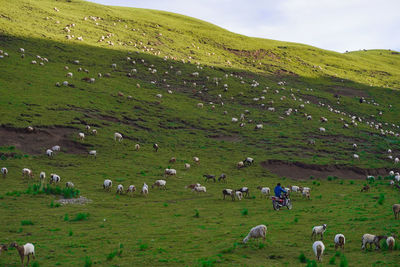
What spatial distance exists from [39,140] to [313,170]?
31705 millimetres

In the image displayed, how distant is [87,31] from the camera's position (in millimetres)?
85750

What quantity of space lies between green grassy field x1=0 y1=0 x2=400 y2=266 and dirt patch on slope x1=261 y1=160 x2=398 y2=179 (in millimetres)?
612

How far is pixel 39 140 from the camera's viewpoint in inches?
1618

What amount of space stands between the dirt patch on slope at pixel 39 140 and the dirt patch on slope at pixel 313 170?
2228cm

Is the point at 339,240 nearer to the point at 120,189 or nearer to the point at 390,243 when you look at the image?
the point at 390,243

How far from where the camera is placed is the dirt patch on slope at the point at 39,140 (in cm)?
3922

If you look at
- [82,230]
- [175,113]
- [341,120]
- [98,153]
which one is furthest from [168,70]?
[82,230]

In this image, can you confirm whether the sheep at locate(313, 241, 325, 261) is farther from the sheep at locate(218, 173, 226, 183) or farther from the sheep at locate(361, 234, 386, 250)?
the sheep at locate(218, 173, 226, 183)

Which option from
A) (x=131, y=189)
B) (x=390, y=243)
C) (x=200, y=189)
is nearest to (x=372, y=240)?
(x=390, y=243)

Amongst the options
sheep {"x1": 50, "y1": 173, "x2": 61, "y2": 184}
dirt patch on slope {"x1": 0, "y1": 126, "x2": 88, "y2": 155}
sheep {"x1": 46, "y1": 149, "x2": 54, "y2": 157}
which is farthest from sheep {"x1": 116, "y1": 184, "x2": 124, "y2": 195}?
dirt patch on slope {"x1": 0, "y1": 126, "x2": 88, "y2": 155}

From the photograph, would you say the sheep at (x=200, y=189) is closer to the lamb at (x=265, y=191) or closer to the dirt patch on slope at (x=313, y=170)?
A: the lamb at (x=265, y=191)

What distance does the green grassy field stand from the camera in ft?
60.4

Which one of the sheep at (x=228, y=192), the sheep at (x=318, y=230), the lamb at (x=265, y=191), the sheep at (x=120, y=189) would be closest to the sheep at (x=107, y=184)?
the sheep at (x=120, y=189)

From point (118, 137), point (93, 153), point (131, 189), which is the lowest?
point (131, 189)
